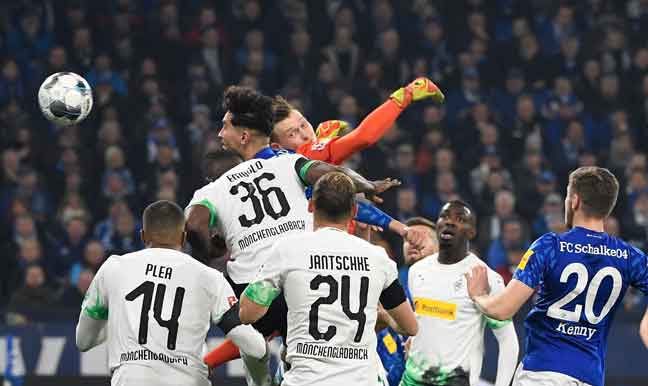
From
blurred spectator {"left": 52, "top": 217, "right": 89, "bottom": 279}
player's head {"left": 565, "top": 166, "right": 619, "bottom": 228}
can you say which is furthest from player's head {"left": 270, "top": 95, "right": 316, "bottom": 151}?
blurred spectator {"left": 52, "top": 217, "right": 89, "bottom": 279}

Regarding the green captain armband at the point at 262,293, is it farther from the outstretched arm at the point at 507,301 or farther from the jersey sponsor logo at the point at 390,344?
→ the jersey sponsor logo at the point at 390,344

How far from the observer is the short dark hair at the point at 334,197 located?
6.08 metres

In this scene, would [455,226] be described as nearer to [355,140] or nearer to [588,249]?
[355,140]

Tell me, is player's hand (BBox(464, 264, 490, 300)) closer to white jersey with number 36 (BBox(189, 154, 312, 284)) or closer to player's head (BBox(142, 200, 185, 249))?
white jersey with number 36 (BBox(189, 154, 312, 284))

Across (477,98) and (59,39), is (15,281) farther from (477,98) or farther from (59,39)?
(477,98)

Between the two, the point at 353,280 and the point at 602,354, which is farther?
the point at 602,354

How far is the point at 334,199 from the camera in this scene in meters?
6.08

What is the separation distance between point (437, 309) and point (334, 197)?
279 centimetres

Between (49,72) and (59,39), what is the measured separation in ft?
2.96

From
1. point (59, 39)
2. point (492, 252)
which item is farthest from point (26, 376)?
point (59, 39)

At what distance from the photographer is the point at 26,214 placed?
45.4 feet

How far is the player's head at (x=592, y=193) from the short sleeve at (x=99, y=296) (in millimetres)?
2496

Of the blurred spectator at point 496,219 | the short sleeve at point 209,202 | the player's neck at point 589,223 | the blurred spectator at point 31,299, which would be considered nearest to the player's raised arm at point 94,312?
the short sleeve at point 209,202

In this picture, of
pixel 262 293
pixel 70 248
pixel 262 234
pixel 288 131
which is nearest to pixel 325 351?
pixel 262 293
